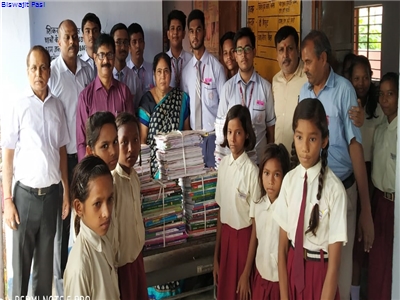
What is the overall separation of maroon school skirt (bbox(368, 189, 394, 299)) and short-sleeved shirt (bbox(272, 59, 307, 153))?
0.60 metres

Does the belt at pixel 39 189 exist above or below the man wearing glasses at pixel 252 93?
below

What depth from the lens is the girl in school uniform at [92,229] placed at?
1667mm

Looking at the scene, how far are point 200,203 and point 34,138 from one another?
36.8 inches

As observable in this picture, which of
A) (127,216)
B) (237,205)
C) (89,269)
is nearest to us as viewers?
(89,269)

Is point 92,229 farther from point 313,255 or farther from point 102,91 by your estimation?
point 102,91

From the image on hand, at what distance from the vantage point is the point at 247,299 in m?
2.47

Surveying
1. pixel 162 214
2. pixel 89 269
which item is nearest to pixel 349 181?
pixel 162 214

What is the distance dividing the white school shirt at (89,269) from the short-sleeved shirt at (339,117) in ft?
3.75

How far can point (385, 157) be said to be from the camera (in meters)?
2.65

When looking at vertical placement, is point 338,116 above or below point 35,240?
above

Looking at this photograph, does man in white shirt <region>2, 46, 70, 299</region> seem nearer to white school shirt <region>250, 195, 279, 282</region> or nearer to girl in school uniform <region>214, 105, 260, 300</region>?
girl in school uniform <region>214, 105, 260, 300</region>

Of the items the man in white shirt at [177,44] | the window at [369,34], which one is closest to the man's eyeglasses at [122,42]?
the man in white shirt at [177,44]

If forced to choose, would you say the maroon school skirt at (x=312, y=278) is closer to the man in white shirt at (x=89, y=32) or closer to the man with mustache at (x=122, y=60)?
the man with mustache at (x=122, y=60)

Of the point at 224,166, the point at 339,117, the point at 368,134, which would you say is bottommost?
the point at 224,166
